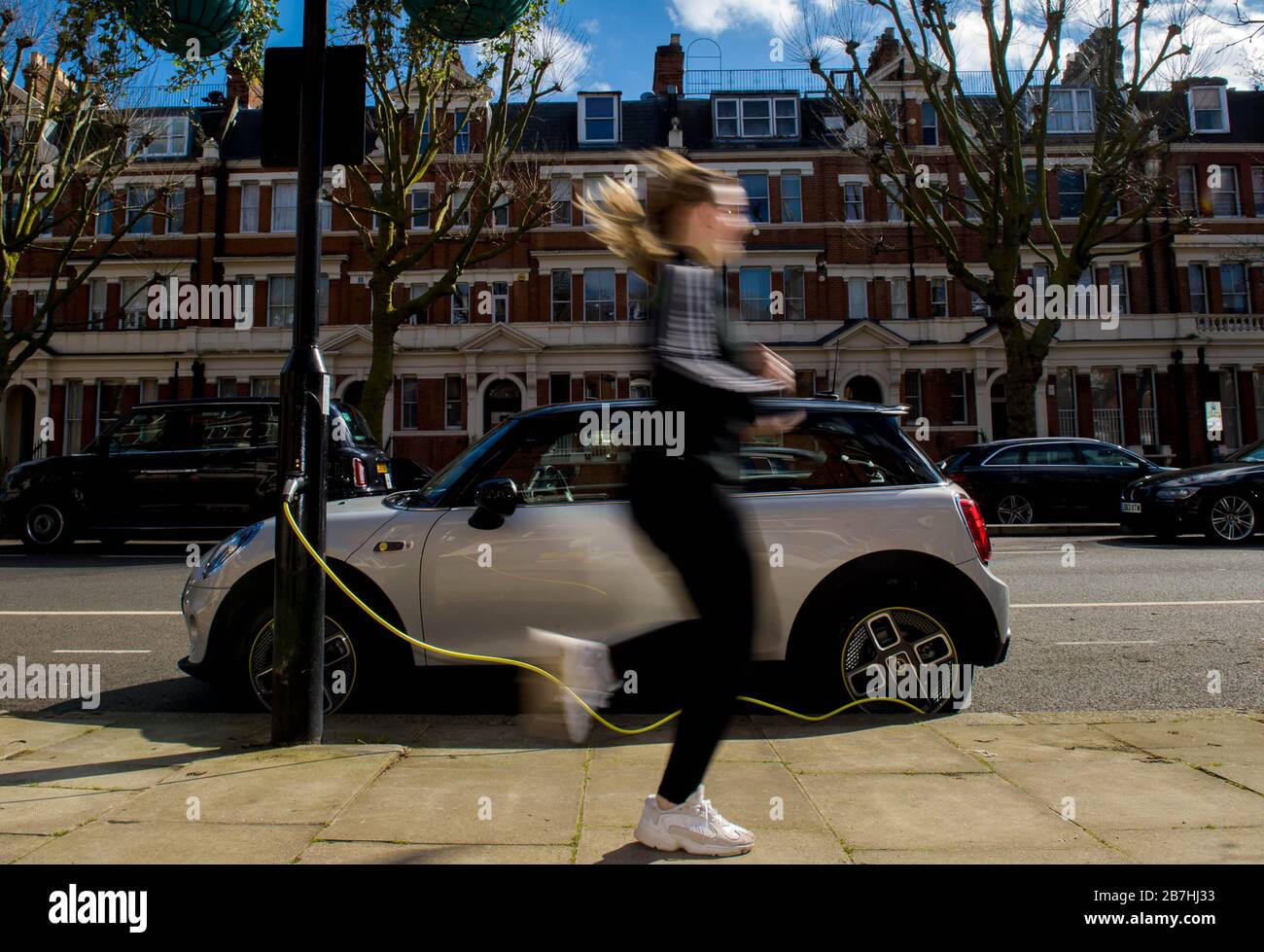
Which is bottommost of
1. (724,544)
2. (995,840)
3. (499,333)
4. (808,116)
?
(995,840)

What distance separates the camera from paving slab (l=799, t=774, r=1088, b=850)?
280 cm

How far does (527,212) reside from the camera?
21.1 m

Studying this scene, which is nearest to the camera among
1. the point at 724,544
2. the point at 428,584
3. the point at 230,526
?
the point at 724,544

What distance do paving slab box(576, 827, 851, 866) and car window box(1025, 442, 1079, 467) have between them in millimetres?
14509

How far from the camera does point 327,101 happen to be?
13.2ft

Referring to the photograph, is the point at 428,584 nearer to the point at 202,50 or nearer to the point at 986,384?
the point at 202,50

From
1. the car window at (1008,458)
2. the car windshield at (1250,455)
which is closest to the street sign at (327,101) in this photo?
the car windshield at (1250,455)

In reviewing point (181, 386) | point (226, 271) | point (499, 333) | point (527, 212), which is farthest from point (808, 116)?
point (181, 386)

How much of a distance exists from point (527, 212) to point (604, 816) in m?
19.7

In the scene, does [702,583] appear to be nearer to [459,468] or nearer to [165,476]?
[459,468]

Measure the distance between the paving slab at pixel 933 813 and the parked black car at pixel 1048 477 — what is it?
12854 mm

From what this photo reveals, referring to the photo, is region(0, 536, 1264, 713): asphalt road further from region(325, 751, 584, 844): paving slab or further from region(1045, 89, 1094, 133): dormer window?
region(1045, 89, 1094, 133): dormer window

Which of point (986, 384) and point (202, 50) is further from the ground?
point (986, 384)

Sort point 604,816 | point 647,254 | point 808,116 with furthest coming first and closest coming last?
point 808,116, point 604,816, point 647,254
